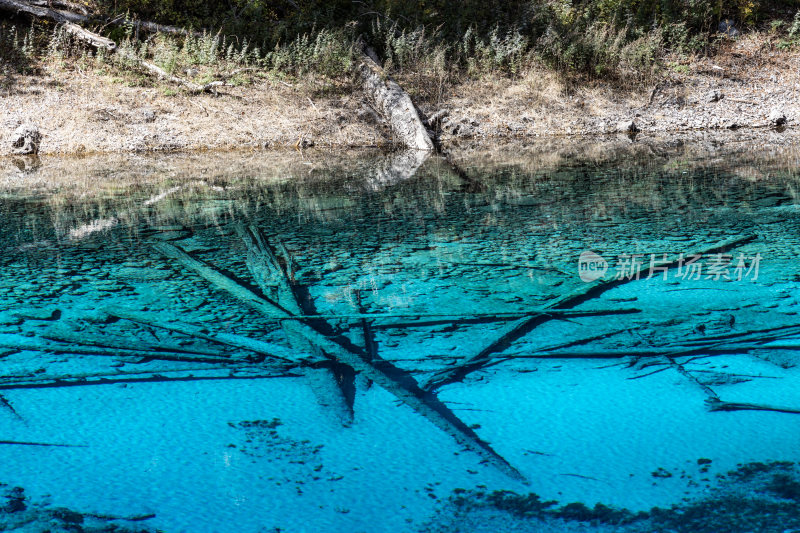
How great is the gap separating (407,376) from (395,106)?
11.2 metres

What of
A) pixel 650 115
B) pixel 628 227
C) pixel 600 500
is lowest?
pixel 600 500

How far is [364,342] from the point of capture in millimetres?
3629

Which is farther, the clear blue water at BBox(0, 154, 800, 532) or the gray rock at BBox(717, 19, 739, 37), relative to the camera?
the gray rock at BBox(717, 19, 739, 37)

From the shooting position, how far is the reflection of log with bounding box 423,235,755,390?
3.23 m

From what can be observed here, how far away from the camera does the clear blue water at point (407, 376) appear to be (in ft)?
7.97

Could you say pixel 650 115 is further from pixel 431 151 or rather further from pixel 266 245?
pixel 266 245

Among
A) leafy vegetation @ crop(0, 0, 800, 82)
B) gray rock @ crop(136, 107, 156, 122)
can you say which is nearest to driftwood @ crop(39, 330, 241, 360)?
gray rock @ crop(136, 107, 156, 122)

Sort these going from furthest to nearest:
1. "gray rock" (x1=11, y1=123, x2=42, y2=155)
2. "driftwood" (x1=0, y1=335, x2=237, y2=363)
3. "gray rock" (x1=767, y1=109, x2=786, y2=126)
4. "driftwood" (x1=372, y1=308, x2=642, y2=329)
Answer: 1. "gray rock" (x1=767, y1=109, x2=786, y2=126)
2. "gray rock" (x1=11, y1=123, x2=42, y2=155)
3. "driftwood" (x1=372, y1=308, x2=642, y2=329)
4. "driftwood" (x1=0, y1=335, x2=237, y2=363)

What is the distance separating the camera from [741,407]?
9.55 ft

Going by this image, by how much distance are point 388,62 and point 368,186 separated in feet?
24.2

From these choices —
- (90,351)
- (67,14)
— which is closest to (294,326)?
(90,351)

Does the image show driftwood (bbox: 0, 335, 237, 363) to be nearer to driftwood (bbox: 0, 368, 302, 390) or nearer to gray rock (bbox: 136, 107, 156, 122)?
driftwood (bbox: 0, 368, 302, 390)

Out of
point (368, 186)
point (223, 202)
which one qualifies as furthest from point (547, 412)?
point (368, 186)

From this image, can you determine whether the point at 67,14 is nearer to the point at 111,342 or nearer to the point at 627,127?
the point at 627,127
